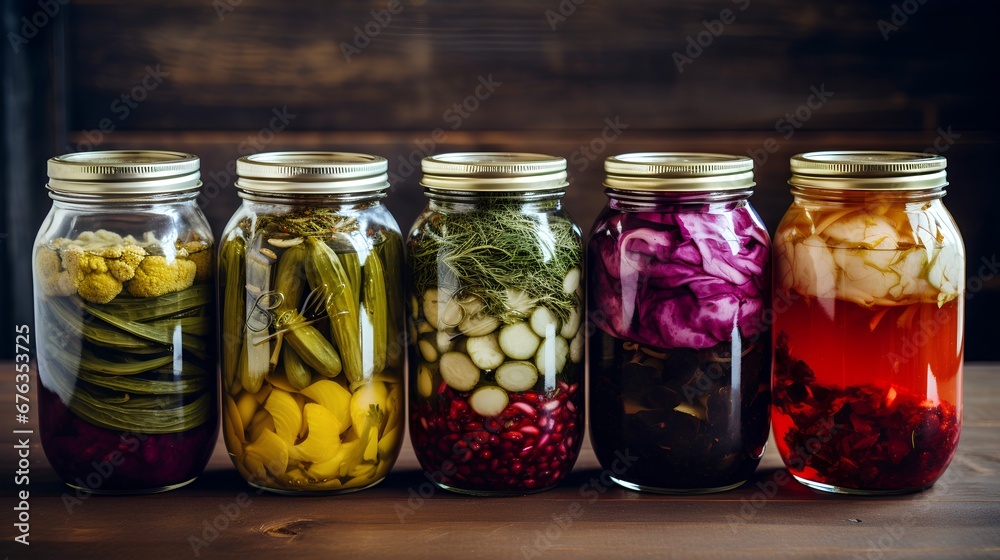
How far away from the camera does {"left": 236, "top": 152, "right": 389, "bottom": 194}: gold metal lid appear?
2.84ft

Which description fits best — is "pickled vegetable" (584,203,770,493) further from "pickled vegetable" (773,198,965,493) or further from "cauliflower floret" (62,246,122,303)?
"cauliflower floret" (62,246,122,303)

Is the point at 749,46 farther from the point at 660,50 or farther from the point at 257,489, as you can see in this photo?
the point at 257,489

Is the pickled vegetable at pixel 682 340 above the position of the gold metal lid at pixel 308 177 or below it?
below

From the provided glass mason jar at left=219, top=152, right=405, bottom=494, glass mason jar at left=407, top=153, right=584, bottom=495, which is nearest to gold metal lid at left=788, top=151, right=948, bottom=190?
glass mason jar at left=407, top=153, right=584, bottom=495

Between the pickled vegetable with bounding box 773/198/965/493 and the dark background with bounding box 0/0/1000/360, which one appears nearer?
the pickled vegetable with bounding box 773/198/965/493

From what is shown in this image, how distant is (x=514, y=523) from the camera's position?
850 millimetres

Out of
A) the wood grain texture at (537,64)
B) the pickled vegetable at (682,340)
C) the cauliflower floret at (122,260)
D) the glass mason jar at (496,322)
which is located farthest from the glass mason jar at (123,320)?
the wood grain texture at (537,64)

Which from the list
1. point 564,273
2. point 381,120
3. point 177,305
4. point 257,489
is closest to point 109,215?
point 177,305

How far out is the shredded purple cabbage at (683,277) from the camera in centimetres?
86

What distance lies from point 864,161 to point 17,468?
88cm

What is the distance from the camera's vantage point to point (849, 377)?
0.88 metres

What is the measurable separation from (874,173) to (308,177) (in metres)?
0.50

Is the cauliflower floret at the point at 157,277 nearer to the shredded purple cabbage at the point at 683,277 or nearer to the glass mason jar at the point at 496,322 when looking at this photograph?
the glass mason jar at the point at 496,322

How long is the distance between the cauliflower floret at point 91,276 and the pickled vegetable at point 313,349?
10 centimetres
